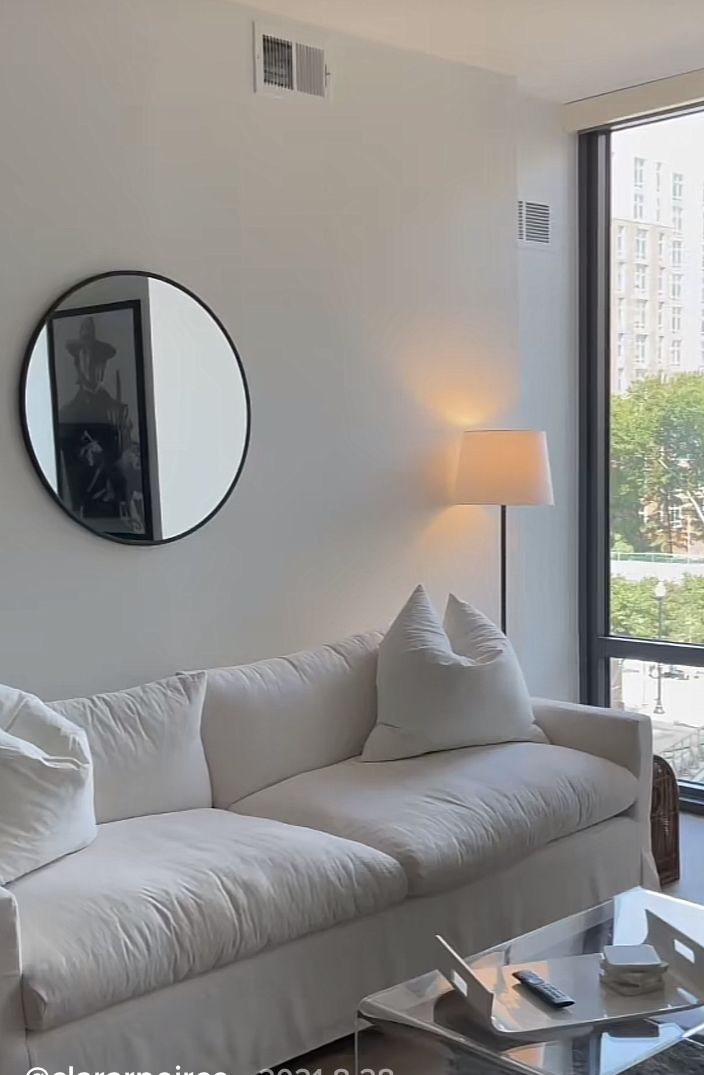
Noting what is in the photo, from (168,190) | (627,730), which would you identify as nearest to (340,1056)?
(627,730)

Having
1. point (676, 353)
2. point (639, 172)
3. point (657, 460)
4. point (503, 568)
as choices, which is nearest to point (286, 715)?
point (503, 568)

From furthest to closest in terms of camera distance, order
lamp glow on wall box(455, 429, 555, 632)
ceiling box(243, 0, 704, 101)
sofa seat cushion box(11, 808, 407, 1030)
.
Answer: lamp glow on wall box(455, 429, 555, 632)
ceiling box(243, 0, 704, 101)
sofa seat cushion box(11, 808, 407, 1030)

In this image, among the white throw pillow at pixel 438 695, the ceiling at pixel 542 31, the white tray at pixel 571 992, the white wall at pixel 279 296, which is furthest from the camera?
the ceiling at pixel 542 31

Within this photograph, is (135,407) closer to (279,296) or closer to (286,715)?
(279,296)

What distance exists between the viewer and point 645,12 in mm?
3928

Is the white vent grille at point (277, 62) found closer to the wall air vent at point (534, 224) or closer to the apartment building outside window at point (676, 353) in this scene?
the wall air vent at point (534, 224)

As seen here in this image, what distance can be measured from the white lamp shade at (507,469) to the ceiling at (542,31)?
1.34 meters

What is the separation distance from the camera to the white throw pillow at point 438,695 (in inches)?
143

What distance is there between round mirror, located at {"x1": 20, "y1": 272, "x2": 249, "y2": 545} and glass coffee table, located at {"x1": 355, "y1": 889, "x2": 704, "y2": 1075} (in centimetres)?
171

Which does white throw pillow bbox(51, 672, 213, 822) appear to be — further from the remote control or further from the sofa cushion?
the remote control

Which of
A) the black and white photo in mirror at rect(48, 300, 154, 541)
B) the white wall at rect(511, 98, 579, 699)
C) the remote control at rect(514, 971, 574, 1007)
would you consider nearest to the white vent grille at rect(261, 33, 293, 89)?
the black and white photo in mirror at rect(48, 300, 154, 541)

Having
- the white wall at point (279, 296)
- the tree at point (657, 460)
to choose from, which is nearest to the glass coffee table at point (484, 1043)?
the white wall at point (279, 296)

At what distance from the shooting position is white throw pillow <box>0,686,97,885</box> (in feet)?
8.84

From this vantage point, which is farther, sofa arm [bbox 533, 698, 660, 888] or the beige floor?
sofa arm [bbox 533, 698, 660, 888]
